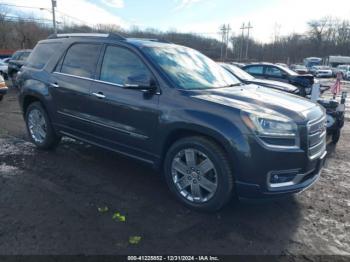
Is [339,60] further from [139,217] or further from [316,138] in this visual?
[139,217]

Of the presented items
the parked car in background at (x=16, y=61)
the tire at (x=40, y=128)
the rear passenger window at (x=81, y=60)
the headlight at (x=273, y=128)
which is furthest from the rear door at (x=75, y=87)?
the parked car in background at (x=16, y=61)

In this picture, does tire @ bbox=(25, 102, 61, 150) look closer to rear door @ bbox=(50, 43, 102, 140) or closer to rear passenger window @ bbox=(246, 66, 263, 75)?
rear door @ bbox=(50, 43, 102, 140)

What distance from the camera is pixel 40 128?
552 centimetres

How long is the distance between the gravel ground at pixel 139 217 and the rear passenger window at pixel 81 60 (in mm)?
1457

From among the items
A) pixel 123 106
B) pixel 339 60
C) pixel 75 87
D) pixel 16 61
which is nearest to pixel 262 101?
pixel 123 106

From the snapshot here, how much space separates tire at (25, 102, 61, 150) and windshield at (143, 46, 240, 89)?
245cm

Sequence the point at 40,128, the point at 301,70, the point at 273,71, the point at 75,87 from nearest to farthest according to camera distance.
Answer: the point at 75,87
the point at 40,128
the point at 273,71
the point at 301,70

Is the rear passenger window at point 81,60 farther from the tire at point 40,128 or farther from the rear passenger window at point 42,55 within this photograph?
the tire at point 40,128

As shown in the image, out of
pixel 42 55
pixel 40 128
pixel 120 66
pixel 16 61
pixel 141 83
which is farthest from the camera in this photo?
pixel 16 61

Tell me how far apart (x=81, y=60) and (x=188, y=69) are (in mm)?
1682

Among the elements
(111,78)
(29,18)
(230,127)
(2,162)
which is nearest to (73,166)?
(2,162)

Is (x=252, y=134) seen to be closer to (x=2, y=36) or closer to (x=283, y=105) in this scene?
(x=283, y=105)

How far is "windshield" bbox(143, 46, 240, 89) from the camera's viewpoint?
384 centimetres

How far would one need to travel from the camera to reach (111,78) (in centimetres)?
416
